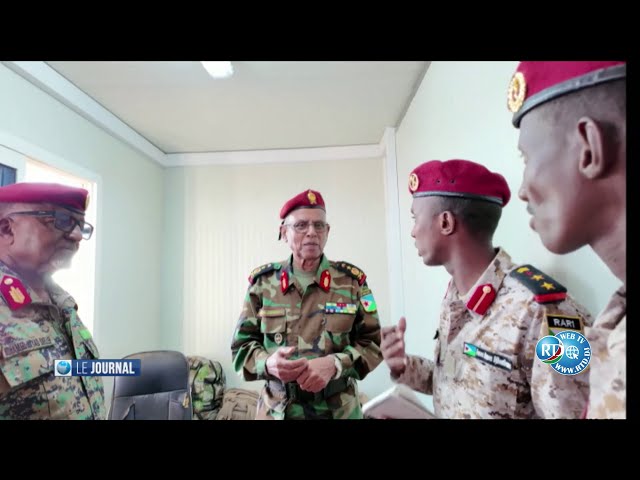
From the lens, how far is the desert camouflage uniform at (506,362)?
25.8 inches

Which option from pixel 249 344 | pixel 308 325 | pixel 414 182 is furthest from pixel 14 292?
pixel 414 182

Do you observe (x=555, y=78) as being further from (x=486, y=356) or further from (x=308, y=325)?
(x=308, y=325)

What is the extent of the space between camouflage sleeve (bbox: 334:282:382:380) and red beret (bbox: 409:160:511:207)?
397 millimetres

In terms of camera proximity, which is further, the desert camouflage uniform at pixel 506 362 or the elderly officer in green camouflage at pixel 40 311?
the elderly officer in green camouflage at pixel 40 311

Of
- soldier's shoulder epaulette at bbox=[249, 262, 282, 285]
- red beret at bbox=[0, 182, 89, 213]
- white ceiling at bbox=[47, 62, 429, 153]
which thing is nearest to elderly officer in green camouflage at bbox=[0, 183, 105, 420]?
red beret at bbox=[0, 182, 89, 213]

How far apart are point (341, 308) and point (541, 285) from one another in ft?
1.71

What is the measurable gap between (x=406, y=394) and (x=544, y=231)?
0.45 m

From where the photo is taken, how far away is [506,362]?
26.8 inches

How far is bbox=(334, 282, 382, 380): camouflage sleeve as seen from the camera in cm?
99

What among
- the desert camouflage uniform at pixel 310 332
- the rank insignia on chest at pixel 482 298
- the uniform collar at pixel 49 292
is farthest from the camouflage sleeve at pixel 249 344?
the rank insignia on chest at pixel 482 298

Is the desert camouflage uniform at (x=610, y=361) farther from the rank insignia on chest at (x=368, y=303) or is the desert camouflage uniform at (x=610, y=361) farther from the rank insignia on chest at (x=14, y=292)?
the rank insignia on chest at (x=14, y=292)

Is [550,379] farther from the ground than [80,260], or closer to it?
closer to it

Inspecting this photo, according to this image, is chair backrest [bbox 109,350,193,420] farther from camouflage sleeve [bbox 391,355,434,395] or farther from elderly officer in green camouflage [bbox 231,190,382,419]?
camouflage sleeve [bbox 391,355,434,395]
